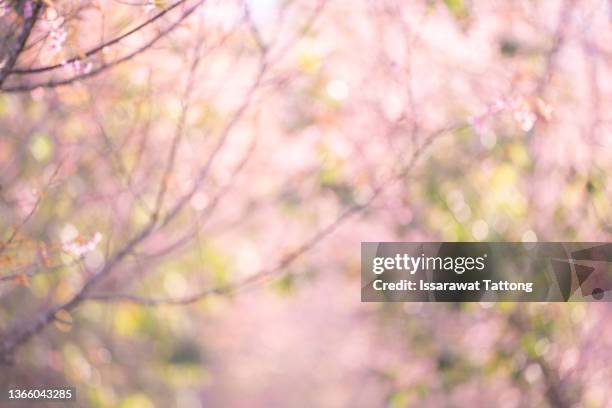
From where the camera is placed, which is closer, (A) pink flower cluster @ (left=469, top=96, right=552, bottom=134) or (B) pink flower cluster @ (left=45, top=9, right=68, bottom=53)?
(B) pink flower cluster @ (left=45, top=9, right=68, bottom=53)

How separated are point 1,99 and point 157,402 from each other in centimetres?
569

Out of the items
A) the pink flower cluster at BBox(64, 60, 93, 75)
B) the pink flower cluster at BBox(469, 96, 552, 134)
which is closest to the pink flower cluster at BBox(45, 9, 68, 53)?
the pink flower cluster at BBox(64, 60, 93, 75)

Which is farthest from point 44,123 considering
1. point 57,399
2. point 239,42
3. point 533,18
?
point 533,18

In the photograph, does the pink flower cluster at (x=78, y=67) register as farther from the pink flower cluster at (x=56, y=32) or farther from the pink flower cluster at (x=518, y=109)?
the pink flower cluster at (x=518, y=109)

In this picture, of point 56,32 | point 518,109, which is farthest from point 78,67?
point 518,109

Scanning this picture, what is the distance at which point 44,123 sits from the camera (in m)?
4.40

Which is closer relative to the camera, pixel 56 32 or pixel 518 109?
pixel 56 32

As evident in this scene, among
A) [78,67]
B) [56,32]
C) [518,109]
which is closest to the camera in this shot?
[56,32]

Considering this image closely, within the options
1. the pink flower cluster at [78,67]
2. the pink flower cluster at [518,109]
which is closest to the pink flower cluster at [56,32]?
the pink flower cluster at [78,67]

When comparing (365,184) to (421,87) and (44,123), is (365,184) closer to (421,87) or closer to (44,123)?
(421,87)

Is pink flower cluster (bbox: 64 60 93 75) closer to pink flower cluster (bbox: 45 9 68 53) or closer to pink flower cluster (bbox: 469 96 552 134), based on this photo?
pink flower cluster (bbox: 45 9 68 53)

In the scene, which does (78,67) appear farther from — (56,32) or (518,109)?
(518,109)

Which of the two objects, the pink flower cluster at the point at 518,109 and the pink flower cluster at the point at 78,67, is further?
the pink flower cluster at the point at 518,109

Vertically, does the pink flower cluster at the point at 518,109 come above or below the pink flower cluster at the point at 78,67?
above
